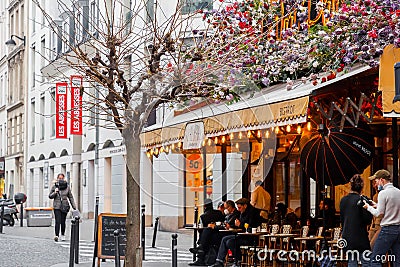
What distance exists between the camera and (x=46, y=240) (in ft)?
81.4

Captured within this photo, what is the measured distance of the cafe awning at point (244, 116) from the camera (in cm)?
1349

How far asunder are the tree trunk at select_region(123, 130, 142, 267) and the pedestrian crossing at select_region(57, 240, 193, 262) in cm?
650

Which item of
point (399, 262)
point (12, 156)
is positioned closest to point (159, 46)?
point (399, 262)

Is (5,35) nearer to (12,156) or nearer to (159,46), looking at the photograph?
(12,156)

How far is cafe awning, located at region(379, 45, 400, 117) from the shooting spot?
12301 mm

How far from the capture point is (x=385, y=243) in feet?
40.3

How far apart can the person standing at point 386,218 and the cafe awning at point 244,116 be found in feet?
5.19

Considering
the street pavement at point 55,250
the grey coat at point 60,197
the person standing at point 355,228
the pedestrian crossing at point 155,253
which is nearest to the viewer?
the person standing at point 355,228

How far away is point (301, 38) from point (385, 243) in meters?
5.49

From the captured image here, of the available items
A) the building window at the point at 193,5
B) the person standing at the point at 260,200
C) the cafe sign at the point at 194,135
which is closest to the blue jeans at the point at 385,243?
the cafe sign at the point at 194,135

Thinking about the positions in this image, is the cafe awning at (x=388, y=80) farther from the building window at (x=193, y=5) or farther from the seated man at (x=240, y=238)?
the seated man at (x=240, y=238)

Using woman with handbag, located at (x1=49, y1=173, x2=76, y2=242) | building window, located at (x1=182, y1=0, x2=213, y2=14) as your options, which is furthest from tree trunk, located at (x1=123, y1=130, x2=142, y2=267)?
woman with handbag, located at (x1=49, y1=173, x2=76, y2=242)

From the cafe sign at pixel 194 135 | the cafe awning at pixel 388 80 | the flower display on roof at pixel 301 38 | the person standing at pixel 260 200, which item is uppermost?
the flower display on roof at pixel 301 38

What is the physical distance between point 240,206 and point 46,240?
9.56 meters
